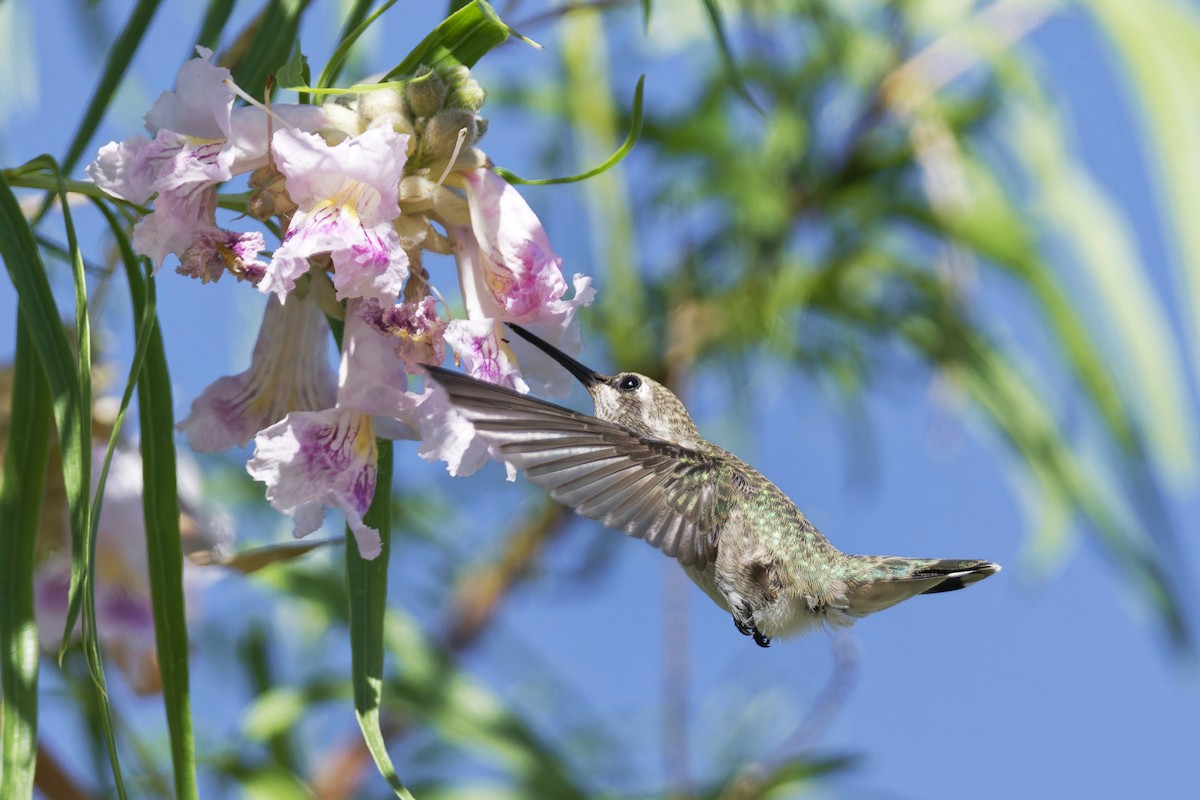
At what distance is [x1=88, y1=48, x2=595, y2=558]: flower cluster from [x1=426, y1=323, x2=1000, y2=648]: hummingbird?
42mm

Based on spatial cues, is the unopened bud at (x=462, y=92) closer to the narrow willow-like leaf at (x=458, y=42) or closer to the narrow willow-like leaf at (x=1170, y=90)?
the narrow willow-like leaf at (x=458, y=42)

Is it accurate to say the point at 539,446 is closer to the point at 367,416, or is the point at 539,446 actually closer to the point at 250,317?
the point at 367,416

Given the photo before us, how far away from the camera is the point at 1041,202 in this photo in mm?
1615

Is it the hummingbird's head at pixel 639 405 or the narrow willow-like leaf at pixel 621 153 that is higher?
the narrow willow-like leaf at pixel 621 153

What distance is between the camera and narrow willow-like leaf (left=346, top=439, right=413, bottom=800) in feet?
1.71

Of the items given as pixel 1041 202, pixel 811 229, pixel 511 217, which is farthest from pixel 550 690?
pixel 511 217

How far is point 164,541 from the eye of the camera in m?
0.53

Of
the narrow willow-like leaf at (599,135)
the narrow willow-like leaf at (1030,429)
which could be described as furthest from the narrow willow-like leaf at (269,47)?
the narrow willow-like leaf at (1030,429)

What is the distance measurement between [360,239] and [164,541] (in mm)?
150

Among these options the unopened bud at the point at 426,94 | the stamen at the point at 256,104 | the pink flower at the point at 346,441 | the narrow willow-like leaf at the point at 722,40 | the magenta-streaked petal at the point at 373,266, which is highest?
the narrow willow-like leaf at the point at 722,40

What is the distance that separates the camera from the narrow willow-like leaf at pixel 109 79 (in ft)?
2.04

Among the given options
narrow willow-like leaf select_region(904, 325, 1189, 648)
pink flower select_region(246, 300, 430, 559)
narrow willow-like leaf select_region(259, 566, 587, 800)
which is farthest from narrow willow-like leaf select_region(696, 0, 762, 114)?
narrow willow-like leaf select_region(904, 325, 1189, 648)

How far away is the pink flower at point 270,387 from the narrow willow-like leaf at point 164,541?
45mm

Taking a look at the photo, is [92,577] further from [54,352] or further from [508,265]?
[508,265]
